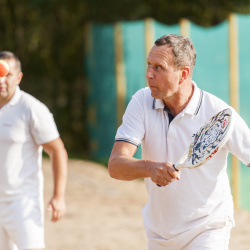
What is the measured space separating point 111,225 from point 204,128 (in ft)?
20.0

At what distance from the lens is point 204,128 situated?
401cm

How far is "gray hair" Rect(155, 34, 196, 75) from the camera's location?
4.23 m

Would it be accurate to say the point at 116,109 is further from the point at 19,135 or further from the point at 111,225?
the point at 19,135

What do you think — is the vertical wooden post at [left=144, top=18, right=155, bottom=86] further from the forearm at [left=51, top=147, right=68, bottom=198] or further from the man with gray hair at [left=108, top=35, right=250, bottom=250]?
the man with gray hair at [left=108, top=35, right=250, bottom=250]

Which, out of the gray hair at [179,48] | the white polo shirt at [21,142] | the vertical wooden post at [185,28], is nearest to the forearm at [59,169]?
the white polo shirt at [21,142]

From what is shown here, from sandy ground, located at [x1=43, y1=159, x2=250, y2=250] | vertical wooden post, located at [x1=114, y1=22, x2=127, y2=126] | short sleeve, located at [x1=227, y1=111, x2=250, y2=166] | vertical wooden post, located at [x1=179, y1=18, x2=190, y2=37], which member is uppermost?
vertical wooden post, located at [x1=179, y1=18, x2=190, y2=37]

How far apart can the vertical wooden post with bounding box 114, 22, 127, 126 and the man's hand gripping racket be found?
1018 centimetres

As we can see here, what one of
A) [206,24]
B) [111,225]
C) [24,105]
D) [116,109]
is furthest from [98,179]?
[24,105]

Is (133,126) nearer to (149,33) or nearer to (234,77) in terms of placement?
(234,77)

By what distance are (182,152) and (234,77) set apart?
22.3ft

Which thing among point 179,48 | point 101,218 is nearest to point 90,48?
point 101,218

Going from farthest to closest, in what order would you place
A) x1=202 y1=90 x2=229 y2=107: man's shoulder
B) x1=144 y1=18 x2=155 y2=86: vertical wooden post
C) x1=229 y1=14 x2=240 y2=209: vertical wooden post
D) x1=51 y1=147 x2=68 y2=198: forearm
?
x1=144 y1=18 x2=155 y2=86: vertical wooden post, x1=229 y1=14 x2=240 y2=209: vertical wooden post, x1=51 y1=147 x2=68 y2=198: forearm, x1=202 y1=90 x2=229 y2=107: man's shoulder

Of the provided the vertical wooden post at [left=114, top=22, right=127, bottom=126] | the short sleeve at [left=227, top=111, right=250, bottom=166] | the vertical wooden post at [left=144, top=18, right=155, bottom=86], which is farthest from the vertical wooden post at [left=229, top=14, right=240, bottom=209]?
the short sleeve at [left=227, top=111, right=250, bottom=166]

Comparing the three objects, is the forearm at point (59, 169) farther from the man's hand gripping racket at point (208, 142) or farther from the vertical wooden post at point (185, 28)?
the vertical wooden post at point (185, 28)
